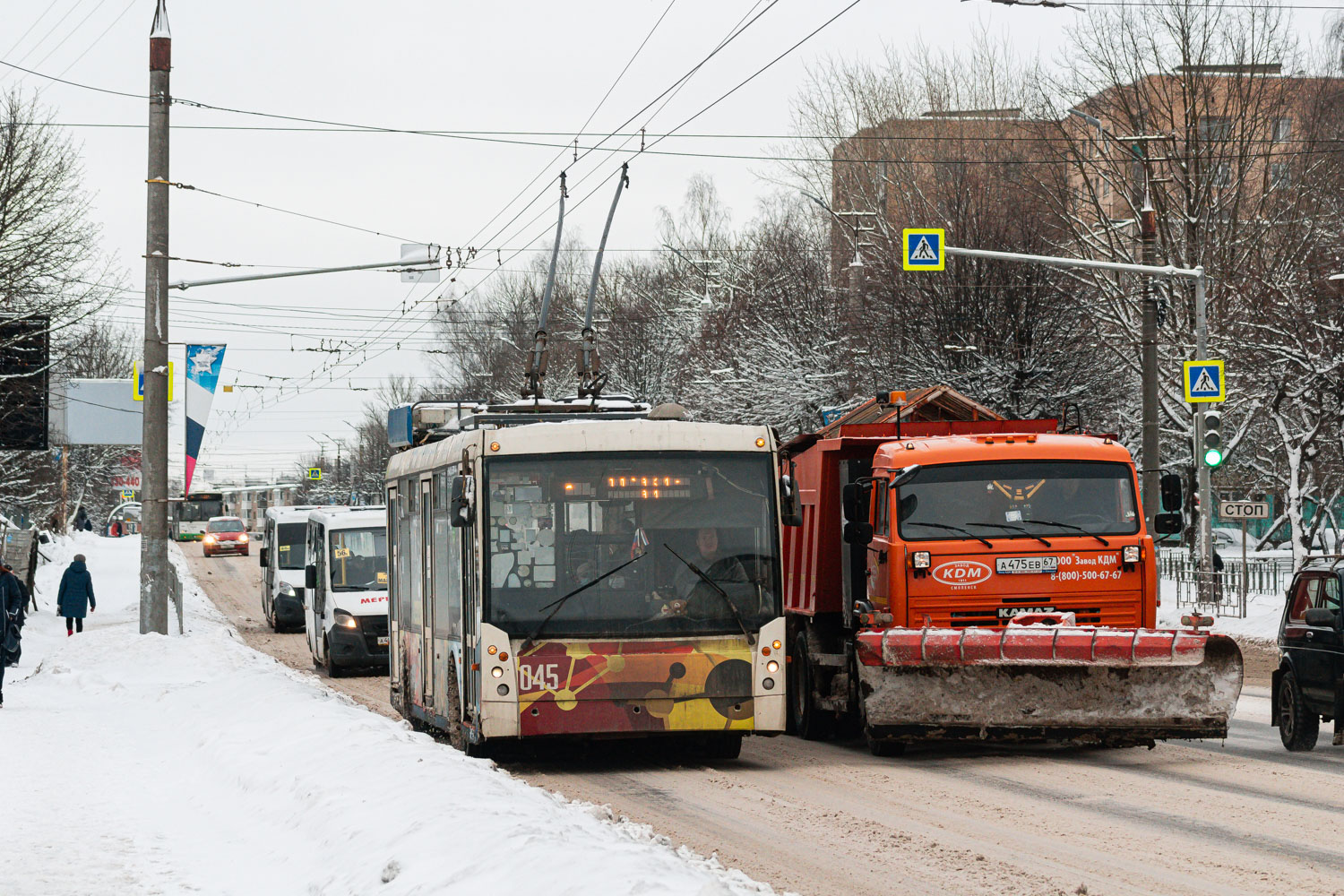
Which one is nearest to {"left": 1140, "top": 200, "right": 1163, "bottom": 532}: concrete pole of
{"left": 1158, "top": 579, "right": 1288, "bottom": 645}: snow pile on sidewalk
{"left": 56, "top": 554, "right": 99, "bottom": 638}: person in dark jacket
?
{"left": 1158, "top": 579, "right": 1288, "bottom": 645}: snow pile on sidewalk

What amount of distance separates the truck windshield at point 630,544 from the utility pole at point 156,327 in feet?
43.5

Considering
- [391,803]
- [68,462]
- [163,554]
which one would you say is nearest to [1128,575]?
[391,803]

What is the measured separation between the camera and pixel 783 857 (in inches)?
357

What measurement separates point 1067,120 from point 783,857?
129 feet

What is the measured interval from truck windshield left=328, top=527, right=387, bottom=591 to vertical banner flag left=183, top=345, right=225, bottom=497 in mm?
2636

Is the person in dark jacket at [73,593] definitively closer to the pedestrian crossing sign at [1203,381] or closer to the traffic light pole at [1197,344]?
the traffic light pole at [1197,344]

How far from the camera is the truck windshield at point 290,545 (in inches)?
1438

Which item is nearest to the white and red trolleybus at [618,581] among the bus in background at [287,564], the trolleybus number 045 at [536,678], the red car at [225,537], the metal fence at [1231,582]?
the trolleybus number 045 at [536,678]

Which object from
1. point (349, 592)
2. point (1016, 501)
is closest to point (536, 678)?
point (1016, 501)

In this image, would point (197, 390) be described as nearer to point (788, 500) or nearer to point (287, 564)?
point (287, 564)

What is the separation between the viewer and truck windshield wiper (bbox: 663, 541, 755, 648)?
13.1 m

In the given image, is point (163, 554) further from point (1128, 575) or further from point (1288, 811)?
point (1288, 811)

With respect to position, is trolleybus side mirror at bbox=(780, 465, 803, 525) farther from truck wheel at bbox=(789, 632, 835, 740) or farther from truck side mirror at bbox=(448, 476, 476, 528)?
truck wheel at bbox=(789, 632, 835, 740)

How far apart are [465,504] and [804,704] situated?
4.52 m
